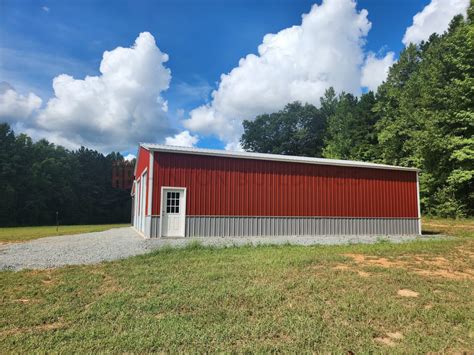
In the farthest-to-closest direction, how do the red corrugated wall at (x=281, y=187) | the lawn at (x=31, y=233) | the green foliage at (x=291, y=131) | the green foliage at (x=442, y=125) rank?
the green foliage at (x=291, y=131) → the green foliage at (x=442, y=125) → the lawn at (x=31, y=233) → the red corrugated wall at (x=281, y=187)

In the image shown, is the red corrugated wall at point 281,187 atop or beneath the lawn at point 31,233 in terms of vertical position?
atop

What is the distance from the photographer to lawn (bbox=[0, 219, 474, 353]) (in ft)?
11.6

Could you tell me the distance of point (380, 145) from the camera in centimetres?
3244

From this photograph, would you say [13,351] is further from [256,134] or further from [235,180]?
[256,134]

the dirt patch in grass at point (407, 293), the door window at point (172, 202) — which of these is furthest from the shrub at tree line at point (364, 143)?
the dirt patch in grass at point (407, 293)

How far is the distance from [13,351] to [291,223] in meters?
12.1

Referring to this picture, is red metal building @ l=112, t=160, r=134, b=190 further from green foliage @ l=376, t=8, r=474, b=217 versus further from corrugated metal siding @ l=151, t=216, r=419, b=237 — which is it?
corrugated metal siding @ l=151, t=216, r=419, b=237

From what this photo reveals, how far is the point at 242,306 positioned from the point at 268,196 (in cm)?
973

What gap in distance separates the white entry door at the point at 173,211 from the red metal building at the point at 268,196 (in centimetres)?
4

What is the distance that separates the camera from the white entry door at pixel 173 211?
1270 centimetres

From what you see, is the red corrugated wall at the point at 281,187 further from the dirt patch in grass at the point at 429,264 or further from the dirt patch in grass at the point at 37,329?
the dirt patch in grass at the point at 37,329

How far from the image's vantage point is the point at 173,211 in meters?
12.9

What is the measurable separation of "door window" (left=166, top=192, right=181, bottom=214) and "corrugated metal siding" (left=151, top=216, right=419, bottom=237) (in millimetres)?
616

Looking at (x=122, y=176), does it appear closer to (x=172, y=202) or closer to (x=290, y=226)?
(x=172, y=202)
